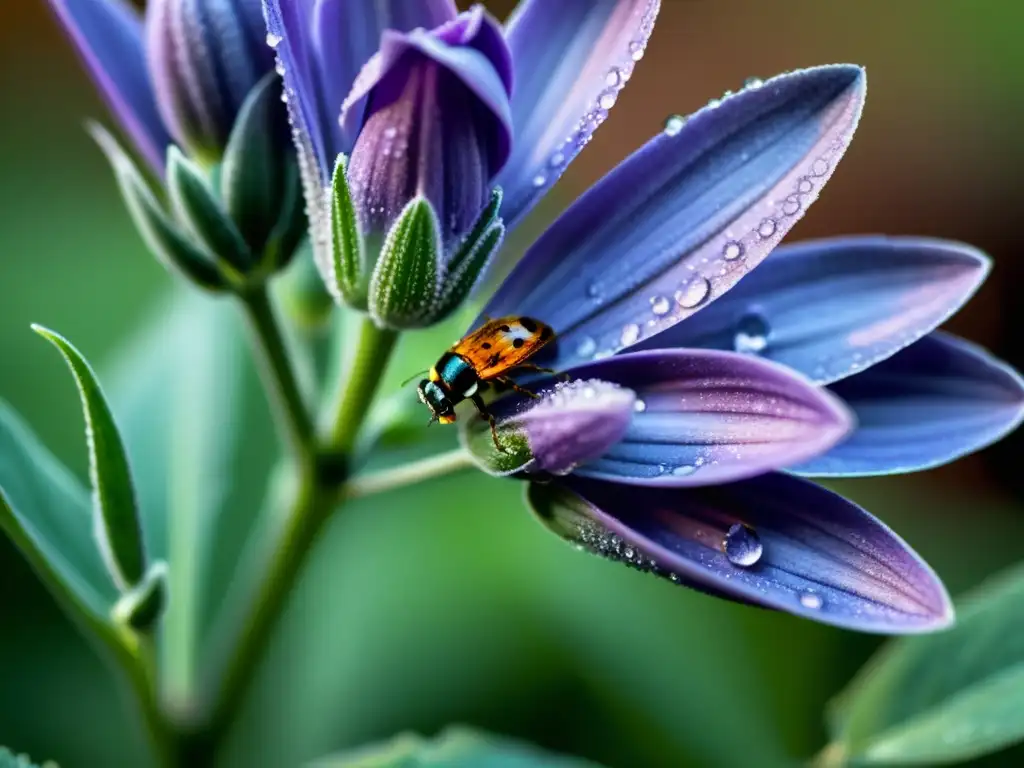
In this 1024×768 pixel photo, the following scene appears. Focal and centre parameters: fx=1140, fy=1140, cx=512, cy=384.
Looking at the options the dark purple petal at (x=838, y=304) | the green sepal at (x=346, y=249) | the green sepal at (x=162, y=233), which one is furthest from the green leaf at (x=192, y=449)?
the dark purple petal at (x=838, y=304)

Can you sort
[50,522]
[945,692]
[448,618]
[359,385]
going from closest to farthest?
[359,385] → [50,522] → [945,692] → [448,618]

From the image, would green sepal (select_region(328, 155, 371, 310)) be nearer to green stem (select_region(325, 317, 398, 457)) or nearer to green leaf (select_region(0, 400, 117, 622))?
green stem (select_region(325, 317, 398, 457))

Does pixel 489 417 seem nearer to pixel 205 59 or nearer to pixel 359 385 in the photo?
pixel 359 385

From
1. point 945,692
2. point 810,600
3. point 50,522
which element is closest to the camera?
point 810,600

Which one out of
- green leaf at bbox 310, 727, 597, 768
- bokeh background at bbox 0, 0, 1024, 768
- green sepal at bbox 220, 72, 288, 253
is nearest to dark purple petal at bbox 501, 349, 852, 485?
green sepal at bbox 220, 72, 288, 253

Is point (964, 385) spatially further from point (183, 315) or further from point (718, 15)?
point (718, 15)

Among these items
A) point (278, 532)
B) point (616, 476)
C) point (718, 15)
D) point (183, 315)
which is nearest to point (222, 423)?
point (183, 315)

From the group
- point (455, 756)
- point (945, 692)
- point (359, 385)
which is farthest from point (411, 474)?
point (945, 692)

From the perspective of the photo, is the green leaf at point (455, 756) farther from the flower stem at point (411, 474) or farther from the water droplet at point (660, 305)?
the water droplet at point (660, 305)
